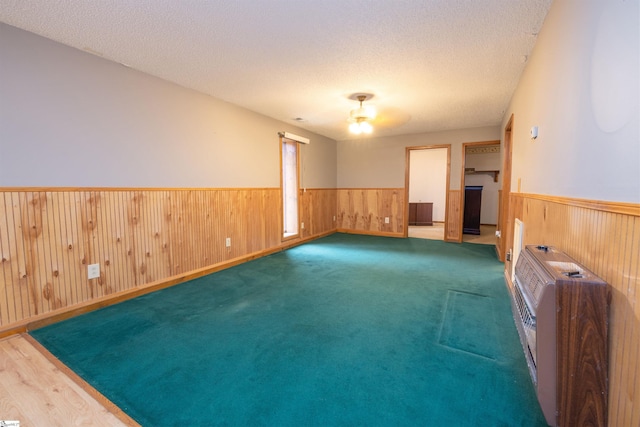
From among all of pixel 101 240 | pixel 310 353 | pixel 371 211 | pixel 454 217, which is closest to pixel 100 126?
pixel 101 240

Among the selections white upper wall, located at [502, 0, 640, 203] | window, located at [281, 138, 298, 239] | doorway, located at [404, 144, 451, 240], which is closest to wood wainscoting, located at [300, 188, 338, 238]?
window, located at [281, 138, 298, 239]

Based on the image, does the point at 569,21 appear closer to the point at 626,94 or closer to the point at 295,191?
the point at 626,94

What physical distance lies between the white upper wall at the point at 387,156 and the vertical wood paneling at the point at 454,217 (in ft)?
0.51

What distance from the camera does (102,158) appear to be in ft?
8.28

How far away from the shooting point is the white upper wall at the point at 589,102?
900mm

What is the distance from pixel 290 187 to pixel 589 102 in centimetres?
449

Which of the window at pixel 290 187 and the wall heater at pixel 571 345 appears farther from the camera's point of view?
the window at pixel 290 187

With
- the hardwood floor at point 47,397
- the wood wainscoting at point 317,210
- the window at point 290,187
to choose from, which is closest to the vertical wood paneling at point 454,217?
the wood wainscoting at point 317,210

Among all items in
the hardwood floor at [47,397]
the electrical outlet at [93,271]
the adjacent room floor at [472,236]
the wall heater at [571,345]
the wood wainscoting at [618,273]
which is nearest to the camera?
the wood wainscoting at [618,273]

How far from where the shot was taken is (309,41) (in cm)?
222

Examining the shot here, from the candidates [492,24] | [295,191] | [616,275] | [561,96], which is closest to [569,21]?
[561,96]

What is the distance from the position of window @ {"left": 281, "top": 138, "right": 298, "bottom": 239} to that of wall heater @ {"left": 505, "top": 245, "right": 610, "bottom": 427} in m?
4.33

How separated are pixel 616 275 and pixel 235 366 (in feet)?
5.86

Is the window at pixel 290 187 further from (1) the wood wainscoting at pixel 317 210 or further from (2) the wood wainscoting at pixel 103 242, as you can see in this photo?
(2) the wood wainscoting at pixel 103 242
